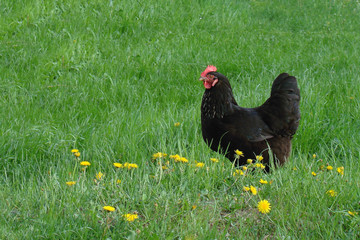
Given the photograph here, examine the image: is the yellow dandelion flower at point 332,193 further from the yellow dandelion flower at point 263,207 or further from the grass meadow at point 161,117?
the yellow dandelion flower at point 263,207

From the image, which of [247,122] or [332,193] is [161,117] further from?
[332,193]

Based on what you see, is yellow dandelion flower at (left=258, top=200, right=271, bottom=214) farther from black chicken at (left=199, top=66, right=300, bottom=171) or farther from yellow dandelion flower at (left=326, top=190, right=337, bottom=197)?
black chicken at (left=199, top=66, right=300, bottom=171)

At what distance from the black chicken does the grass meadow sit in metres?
0.18

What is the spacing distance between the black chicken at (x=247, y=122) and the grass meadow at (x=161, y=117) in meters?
0.18

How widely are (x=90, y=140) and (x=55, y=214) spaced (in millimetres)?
1698

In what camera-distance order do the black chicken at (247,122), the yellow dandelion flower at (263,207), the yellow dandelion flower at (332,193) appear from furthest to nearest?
the black chicken at (247,122) → the yellow dandelion flower at (332,193) → the yellow dandelion flower at (263,207)

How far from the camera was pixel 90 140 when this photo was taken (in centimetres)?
438

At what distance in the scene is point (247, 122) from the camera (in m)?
4.07

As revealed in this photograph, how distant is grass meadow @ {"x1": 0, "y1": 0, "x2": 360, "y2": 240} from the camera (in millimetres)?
2807

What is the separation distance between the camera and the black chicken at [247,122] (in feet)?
13.0

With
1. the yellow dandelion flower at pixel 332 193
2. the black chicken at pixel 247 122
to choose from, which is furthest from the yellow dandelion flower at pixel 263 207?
the black chicken at pixel 247 122

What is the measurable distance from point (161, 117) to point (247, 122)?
1201mm

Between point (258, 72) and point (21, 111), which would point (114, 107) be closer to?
point (21, 111)

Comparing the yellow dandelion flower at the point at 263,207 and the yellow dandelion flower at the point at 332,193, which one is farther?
the yellow dandelion flower at the point at 332,193
